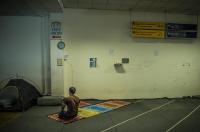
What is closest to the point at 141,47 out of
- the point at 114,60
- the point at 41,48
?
the point at 114,60

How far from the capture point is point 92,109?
6.43m

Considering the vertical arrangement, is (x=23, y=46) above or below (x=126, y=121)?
above

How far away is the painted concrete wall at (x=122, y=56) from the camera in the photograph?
7.68 m

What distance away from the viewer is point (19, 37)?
7.53 metres

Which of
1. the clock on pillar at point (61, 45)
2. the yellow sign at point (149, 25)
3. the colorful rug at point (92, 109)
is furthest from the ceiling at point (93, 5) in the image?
the colorful rug at point (92, 109)

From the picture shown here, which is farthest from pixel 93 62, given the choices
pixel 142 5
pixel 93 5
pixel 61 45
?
pixel 142 5

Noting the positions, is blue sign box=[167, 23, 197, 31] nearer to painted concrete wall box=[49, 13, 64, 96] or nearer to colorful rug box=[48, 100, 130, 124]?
colorful rug box=[48, 100, 130, 124]

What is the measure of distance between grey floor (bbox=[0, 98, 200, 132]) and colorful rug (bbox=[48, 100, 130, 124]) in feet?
0.63

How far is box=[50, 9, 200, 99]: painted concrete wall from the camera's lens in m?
7.68

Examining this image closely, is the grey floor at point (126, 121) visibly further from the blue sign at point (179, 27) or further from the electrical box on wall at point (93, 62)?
the blue sign at point (179, 27)

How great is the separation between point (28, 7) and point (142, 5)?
3.44 m

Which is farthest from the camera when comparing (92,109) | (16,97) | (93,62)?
(93,62)

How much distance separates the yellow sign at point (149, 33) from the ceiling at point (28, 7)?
2633 mm

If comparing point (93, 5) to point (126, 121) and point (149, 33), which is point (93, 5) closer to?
point (149, 33)
